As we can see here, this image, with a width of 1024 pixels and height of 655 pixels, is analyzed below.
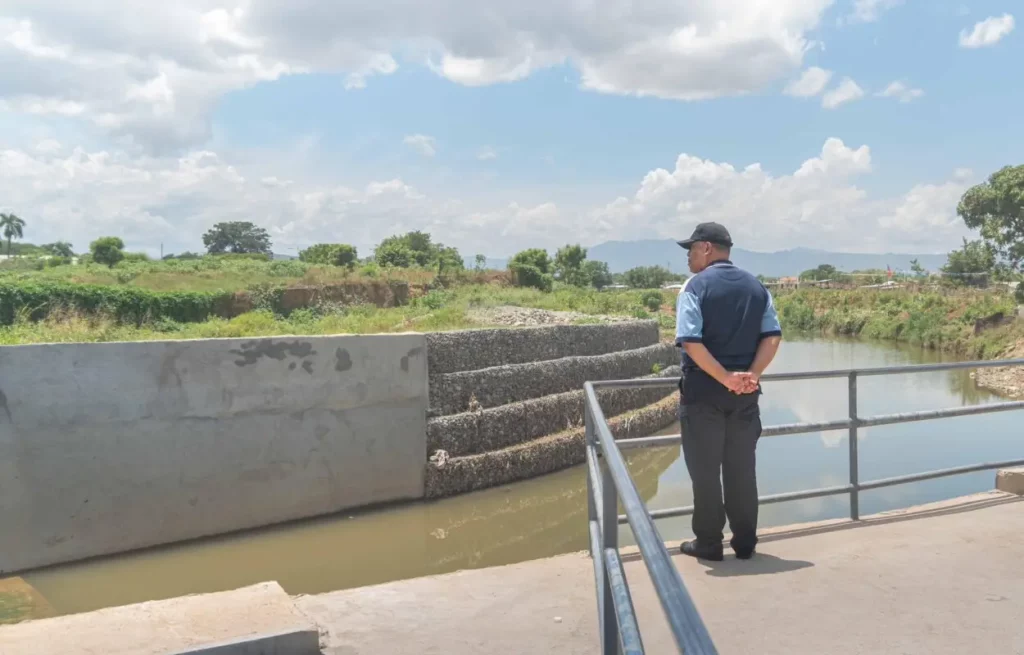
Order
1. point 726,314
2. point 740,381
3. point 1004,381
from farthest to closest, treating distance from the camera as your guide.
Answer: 1. point 1004,381
2. point 726,314
3. point 740,381

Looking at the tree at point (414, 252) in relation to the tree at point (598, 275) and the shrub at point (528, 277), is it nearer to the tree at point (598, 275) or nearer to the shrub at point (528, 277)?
the shrub at point (528, 277)

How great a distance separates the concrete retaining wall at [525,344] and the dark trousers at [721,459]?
7.17 m

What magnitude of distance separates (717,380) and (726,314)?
0.32 metres

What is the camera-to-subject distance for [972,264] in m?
50.7

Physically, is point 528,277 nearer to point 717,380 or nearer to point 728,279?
point 728,279

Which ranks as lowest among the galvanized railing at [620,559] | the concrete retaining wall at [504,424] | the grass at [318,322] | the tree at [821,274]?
the concrete retaining wall at [504,424]

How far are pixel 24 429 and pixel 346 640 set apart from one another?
18.7ft

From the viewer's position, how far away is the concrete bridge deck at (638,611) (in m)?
2.93

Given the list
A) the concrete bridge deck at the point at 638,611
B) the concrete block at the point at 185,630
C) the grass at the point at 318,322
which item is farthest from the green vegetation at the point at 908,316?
the concrete block at the point at 185,630

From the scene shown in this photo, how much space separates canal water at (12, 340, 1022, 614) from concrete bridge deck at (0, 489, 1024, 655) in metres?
1.73

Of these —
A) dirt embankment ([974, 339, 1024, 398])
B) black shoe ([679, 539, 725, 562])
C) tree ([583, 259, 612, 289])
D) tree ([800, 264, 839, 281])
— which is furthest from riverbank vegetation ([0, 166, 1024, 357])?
tree ([583, 259, 612, 289])

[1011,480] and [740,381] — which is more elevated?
[740,381]

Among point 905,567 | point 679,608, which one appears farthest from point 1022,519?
point 679,608

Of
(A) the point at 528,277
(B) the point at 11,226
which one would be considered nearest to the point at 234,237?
(B) the point at 11,226
